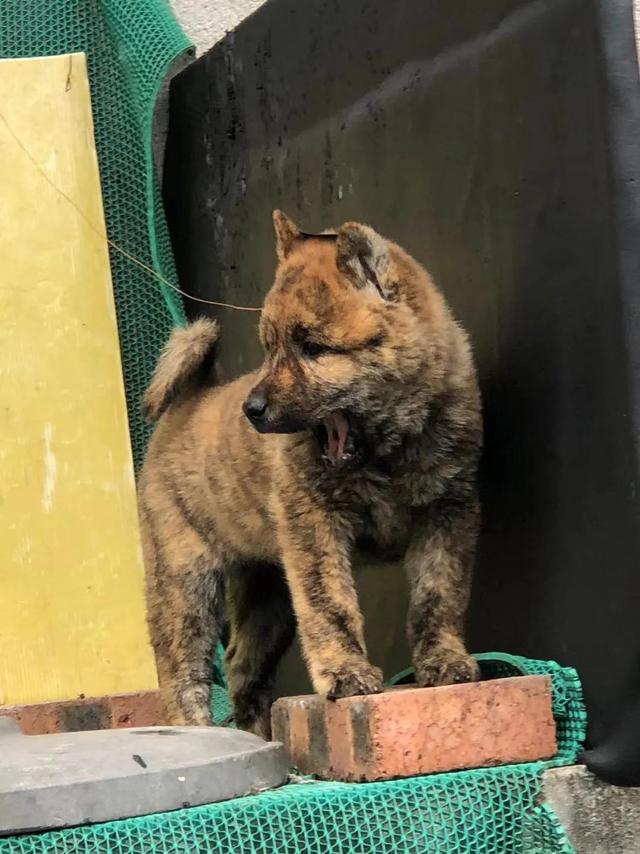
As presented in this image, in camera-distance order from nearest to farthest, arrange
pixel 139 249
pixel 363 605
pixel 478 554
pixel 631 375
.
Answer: pixel 631 375, pixel 478 554, pixel 363 605, pixel 139 249

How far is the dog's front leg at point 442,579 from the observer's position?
3.11 meters

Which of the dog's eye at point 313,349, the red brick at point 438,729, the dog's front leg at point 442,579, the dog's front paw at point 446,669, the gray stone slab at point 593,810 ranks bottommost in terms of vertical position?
the gray stone slab at point 593,810

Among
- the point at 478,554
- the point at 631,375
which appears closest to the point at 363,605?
the point at 478,554

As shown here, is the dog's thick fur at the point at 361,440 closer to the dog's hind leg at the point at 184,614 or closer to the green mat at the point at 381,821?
the green mat at the point at 381,821

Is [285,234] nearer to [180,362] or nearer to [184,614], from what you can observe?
[180,362]

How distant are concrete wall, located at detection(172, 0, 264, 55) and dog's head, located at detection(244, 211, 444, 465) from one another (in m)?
2.52

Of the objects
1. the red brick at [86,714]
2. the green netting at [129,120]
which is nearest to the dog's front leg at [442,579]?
the red brick at [86,714]

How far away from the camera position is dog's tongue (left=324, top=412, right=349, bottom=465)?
3112mm

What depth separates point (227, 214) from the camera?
190 inches

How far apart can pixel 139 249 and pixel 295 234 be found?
1865mm

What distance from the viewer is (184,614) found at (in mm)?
3885

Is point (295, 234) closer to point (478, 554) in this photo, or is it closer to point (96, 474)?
point (478, 554)

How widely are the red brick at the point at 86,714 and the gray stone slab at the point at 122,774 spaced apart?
148 cm

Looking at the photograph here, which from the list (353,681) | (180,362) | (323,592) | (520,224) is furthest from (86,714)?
(520,224)
